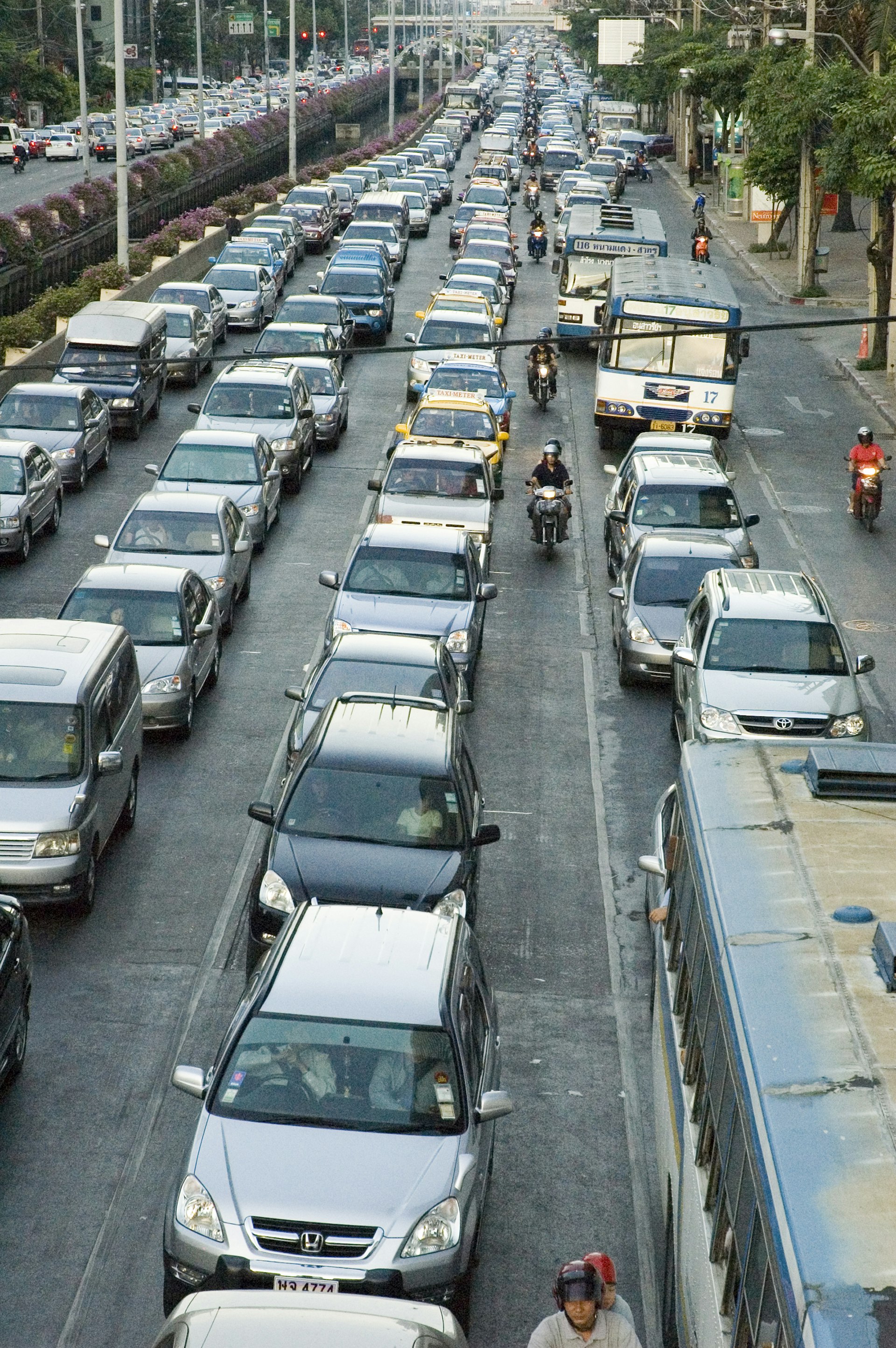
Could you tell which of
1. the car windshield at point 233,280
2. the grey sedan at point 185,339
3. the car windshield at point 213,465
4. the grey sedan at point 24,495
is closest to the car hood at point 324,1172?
the grey sedan at point 24,495

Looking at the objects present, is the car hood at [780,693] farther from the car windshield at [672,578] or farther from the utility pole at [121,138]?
the utility pole at [121,138]

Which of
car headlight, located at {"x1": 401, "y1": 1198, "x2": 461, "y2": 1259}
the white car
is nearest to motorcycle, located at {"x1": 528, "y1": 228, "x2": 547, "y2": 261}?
the white car

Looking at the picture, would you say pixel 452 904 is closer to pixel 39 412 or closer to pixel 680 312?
pixel 39 412

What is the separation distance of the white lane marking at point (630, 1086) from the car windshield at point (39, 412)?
44.6 ft

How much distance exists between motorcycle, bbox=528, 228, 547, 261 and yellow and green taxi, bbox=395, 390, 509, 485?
30.4 metres

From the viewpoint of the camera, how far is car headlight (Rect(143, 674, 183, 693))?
1828cm

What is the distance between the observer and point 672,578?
829 inches

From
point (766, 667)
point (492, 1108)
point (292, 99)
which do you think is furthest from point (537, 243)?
point (492, 1108)

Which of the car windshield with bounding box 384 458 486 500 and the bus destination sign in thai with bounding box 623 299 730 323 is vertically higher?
the bus destination sign in thai with bounding box 623 299 730 323

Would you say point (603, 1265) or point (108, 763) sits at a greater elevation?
point (603, 1265)

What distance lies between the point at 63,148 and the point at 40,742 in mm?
86888

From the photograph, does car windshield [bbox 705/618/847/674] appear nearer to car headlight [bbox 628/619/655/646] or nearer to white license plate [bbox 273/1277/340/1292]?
car headlight [bbox 628/619/655/646]

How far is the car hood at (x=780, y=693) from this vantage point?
1697 cm

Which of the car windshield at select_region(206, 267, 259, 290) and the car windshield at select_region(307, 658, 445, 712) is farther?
the car windshield at select_region(206, 267, 259, 290)
